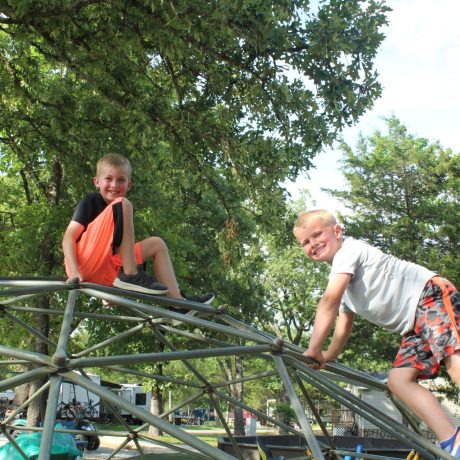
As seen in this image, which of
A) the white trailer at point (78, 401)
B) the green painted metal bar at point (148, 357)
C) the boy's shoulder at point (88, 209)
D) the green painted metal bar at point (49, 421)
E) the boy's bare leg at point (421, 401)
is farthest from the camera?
the white trailer at point (78, 401)

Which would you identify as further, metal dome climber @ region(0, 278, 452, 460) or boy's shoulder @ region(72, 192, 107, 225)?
boy's shoulder @ region(72, 192, 107, 225)

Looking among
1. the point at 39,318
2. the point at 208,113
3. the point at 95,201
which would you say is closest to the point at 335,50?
the point at 208,113

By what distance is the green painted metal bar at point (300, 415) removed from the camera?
2.33 m

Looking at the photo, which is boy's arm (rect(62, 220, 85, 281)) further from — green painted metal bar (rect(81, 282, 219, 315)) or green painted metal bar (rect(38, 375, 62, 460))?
green painted metal bar (rect(38, 375, 62, 460))

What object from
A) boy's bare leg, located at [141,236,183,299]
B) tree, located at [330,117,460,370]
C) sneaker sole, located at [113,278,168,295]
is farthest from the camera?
tree, located at [330,117,460,370]

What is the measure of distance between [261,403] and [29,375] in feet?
190

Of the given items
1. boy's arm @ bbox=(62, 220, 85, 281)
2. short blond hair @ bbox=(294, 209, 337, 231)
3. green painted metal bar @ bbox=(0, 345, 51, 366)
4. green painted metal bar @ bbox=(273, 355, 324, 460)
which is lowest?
green painted metal bar @ bbox=(273, 355, 324, 460)

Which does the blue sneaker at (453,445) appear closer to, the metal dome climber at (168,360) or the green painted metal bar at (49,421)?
the metal dome climber at (168,360)

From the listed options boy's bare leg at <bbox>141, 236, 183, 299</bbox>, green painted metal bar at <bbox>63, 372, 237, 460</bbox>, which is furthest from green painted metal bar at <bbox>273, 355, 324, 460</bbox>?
boy's bare leg at <bbox>141, 236, 183, 299</bbox>

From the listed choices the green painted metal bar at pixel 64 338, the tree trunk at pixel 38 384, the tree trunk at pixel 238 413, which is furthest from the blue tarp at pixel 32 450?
the tree trunk at pixel 238 413

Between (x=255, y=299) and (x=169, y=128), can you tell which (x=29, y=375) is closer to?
(x=169, y=128)

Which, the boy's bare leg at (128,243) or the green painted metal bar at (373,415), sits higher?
the boy's bare leg at (128,243)

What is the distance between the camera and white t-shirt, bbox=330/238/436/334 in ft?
11.0

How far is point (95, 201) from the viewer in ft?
14.7
